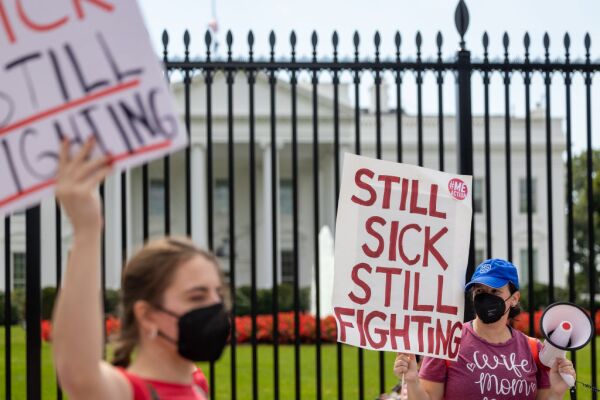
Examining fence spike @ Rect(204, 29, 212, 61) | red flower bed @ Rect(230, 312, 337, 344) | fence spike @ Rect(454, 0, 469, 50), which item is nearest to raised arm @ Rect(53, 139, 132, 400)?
fence spike @ Rect(204, 29, 212, 61)

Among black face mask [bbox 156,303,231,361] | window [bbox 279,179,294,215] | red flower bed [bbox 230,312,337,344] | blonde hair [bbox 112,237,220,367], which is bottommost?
window [bbox 279,179,294,215]

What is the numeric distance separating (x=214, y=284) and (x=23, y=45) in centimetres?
75

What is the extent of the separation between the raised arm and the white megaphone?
8.36 ft

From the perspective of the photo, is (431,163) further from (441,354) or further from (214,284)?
(214,284)

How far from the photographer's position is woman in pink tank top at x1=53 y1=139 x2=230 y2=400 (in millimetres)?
1924

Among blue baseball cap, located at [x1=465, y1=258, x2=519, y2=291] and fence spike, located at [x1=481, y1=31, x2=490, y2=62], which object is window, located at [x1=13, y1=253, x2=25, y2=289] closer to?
fence spike, located at [x1=481, y1=31, x2=490, y2=62]

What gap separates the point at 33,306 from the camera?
217 inches

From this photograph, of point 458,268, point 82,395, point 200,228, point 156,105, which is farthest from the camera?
point 200,228

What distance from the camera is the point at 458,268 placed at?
14.3 feet

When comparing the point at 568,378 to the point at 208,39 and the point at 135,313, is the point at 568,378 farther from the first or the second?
the point at 208,39

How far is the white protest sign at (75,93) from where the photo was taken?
6.96 ft

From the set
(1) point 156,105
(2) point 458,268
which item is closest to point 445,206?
(2) point 458,268

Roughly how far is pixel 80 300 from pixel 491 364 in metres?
2.48

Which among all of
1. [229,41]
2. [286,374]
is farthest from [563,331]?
[286,374]
